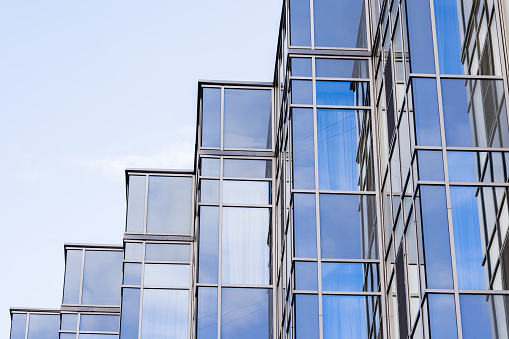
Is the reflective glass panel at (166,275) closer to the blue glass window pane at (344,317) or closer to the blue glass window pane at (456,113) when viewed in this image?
the blue glass window pane at (344,317)

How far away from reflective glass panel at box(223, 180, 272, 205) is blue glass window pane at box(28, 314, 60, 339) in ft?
50.6

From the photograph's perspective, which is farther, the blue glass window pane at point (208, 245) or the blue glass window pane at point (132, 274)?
the blue glass window pane at point (132, 274)

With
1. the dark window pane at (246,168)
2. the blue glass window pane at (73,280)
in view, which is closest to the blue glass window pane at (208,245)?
the dark window pane at (246,168)

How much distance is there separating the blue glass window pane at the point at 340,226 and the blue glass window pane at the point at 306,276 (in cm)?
36

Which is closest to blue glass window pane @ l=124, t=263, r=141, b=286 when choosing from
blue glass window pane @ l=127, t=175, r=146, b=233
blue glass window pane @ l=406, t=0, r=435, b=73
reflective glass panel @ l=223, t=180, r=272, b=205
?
blue glass window pane @ l=127, t=175, r=146, b=233

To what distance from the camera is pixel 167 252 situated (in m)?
34.5

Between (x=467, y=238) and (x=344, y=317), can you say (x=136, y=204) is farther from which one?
(x=467, y=238)

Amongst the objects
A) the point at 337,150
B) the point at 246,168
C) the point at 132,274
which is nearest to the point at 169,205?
the point at 132,274

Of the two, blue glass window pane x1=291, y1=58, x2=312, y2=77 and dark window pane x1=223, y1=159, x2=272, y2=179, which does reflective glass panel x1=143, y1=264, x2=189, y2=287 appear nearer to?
dark window pane x1=223, y1=159, x2=272, y2=179

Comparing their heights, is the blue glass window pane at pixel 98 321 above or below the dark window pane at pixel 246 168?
below

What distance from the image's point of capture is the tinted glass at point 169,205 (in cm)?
3459

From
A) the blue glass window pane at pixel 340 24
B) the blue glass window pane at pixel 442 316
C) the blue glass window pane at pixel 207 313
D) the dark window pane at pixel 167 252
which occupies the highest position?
the blue glass window pane at pixel 340 24

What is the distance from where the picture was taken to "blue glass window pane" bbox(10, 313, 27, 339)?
43.2 meters

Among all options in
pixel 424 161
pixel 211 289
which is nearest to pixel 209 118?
pixel 211 289
